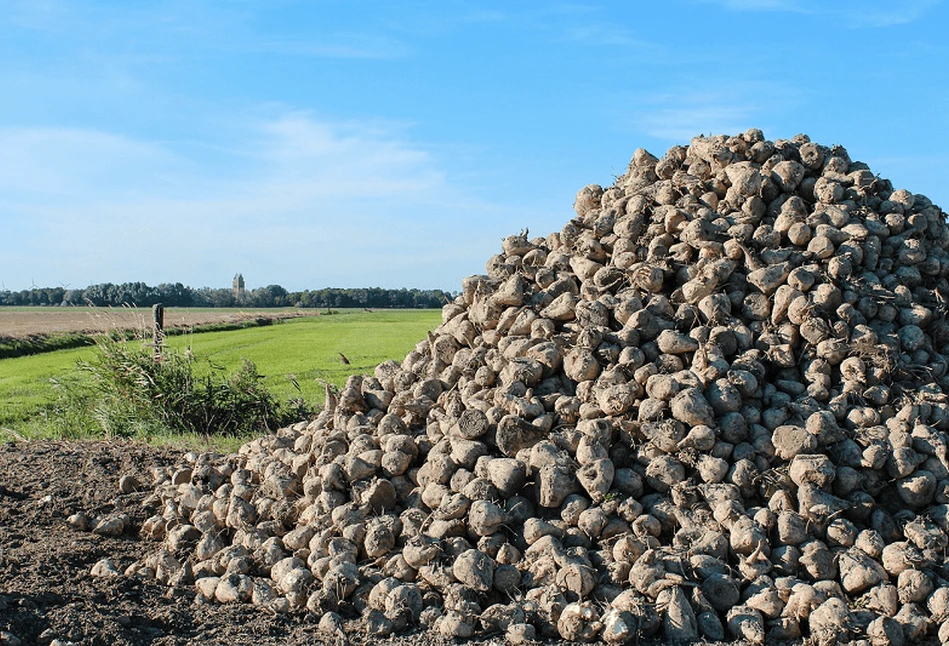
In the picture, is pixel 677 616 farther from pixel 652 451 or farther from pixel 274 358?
pixel 274 358

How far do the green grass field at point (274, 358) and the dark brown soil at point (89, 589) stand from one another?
5.83 ft

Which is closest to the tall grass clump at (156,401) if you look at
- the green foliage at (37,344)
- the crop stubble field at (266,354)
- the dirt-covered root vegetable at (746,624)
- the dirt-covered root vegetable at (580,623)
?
the crop stubble field at (266,354)

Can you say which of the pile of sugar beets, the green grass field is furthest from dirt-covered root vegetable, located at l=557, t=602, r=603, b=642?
the green grass field

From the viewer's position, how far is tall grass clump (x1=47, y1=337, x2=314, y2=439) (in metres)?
8.38

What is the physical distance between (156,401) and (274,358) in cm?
1095

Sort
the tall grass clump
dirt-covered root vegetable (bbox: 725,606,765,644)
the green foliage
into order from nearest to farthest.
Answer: dirt-covered root vegetable (bbox: 725,606,765,644), the tall grass clump, the green foliage

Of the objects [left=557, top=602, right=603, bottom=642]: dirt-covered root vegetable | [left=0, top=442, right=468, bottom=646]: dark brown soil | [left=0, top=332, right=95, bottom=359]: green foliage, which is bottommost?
[left=0, top=442, right=468, bottom=646]: dark brown soil

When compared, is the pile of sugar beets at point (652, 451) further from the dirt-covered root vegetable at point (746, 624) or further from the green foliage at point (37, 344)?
the green foliage at point (37, 344)

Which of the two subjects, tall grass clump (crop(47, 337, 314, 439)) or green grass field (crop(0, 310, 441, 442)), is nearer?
tall grass clump (crop(47, 337, 314, 439))

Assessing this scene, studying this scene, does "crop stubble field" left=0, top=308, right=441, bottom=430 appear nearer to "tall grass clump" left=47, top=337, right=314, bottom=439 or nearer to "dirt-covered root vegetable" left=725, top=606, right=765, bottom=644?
"tall grass clump" left=47, top=337, right=314, bottom=439

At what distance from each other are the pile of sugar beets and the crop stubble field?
4.91 ft

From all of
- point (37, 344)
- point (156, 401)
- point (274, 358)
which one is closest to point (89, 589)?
point (156, 401)

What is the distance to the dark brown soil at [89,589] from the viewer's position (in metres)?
3.80

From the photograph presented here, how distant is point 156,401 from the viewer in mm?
8406
